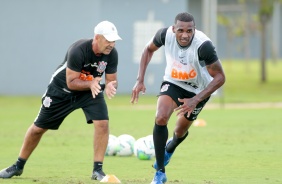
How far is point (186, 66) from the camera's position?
12375mm

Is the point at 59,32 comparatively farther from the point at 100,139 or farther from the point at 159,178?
the point at 159,178

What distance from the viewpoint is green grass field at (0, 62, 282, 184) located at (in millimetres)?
13266

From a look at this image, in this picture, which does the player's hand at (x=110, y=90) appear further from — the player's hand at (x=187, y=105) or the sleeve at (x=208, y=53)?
the sleeve at (x=208, y=53)

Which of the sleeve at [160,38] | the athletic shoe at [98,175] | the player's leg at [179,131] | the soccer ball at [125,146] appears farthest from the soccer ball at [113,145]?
the sleeve at [160,38]

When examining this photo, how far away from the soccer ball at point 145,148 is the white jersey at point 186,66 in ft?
9.92

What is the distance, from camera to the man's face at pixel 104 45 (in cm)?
1248

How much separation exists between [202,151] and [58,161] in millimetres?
3254

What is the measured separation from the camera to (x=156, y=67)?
131 feet

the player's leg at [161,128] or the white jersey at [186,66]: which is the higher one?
the white jersey at [186,66]

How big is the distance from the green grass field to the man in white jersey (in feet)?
3.09

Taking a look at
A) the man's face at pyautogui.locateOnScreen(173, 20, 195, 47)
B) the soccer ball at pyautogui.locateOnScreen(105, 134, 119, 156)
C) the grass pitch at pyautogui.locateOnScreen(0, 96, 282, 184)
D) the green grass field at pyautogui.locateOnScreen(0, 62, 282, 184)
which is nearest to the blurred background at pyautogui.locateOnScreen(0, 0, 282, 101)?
the green grass field at pyautogui.locateOnScreen(0, 62, 282, 184)

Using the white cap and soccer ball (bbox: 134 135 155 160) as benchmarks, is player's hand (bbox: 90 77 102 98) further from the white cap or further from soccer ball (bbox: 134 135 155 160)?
soccer ball (bbox: 134 135 155 160)

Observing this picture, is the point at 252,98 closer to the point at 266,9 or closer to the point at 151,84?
the point at 151,84

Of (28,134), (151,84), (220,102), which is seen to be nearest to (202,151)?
(28,134)
